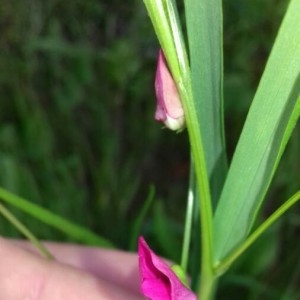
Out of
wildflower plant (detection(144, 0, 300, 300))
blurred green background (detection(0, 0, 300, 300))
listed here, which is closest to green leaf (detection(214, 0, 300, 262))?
wildflower plant (detection(144, 0, 300, 300))

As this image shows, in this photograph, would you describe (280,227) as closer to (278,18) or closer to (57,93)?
(278,18)

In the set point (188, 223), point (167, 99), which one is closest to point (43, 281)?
point (188, 223)

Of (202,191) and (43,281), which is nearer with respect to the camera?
(202,191)

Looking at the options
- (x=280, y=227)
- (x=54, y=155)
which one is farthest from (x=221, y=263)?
(x=54, y=155)

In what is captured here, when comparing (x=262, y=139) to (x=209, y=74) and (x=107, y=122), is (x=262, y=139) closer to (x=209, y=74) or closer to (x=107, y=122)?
(x=209, y=74)

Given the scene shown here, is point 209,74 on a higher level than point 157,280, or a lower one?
higher

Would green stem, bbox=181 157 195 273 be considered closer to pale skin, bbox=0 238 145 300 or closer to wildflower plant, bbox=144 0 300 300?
wildflower plant, bbox=144 0 300 300

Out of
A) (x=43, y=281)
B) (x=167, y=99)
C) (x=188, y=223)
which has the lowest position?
(x=43, y=281)
